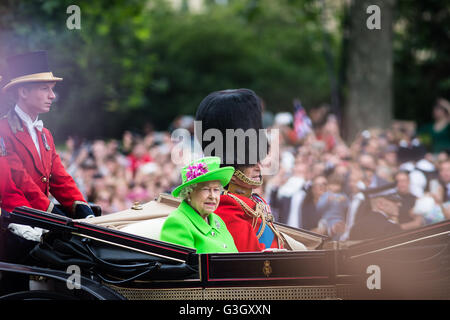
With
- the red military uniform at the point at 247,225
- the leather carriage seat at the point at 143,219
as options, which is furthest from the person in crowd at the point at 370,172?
the leather carriage seat at the point at 143,219

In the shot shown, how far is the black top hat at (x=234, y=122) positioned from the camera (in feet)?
14.0

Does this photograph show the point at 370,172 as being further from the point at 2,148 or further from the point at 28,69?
the point at 2,148

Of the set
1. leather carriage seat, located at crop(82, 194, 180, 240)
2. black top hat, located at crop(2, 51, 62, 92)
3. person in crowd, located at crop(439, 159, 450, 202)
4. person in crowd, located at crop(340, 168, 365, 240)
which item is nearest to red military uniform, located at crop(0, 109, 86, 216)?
black top hat, located at crop(2, 51, 62, 92)

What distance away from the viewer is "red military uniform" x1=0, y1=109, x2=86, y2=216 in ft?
12.3

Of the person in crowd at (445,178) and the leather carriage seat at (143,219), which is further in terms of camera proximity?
the person in crowd at (445,178)

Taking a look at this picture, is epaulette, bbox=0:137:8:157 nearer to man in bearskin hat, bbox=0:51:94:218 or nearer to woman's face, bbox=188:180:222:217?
man in bearskin hat, bbox=0:51:94:218

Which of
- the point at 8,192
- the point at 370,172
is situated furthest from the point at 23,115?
the point at 370,172

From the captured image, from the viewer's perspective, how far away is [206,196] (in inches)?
145

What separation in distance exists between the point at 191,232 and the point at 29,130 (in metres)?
1.18

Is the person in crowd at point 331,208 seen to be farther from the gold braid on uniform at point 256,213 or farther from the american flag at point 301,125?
the american flag at point 301,125

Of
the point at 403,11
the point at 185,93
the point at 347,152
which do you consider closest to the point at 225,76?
the point at 185,93

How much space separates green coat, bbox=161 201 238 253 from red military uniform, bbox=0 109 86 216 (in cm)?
83

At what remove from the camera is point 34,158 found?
3.86 metres

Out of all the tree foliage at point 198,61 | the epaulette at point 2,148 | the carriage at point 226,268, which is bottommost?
the carriage at point 226,268
